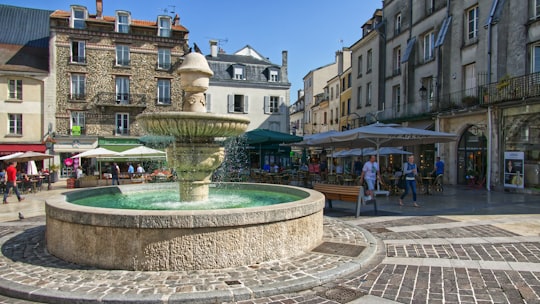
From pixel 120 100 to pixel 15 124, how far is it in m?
8.14

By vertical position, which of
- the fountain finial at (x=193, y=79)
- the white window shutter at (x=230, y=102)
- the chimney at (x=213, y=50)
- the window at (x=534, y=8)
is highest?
the chimney at (x=213, y=50)

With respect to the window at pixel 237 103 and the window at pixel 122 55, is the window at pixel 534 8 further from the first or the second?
the window at pixel 122 55

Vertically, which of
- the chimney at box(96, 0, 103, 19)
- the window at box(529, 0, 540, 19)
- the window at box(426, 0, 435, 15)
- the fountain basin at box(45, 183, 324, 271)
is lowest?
the fountain basin at box(45, 183, 324, 271)

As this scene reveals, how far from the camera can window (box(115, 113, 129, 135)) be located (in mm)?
31594

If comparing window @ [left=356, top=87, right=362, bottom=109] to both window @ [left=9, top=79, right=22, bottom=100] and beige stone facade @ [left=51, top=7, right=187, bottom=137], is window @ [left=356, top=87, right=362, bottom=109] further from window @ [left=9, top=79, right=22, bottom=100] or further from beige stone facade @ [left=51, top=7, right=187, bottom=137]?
window @ [left=9, top=79, right=22, bottom=100]

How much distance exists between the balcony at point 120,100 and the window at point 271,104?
12.6 m

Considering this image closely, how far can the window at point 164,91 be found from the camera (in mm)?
32688

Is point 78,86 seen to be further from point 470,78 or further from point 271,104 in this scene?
point 470,78

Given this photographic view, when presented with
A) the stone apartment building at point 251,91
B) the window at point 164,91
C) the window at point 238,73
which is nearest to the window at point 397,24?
the stone apartment building at point 251,91

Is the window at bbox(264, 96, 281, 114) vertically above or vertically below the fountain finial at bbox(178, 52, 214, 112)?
above

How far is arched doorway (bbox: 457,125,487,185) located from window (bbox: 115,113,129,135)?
26219mm

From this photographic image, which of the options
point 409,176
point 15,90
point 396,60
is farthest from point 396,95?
point 15,90

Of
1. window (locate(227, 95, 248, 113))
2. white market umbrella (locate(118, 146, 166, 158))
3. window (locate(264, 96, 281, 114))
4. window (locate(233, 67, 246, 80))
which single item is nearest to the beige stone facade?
window (locate(227, 95, 248, 113))

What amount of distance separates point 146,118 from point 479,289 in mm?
5801
